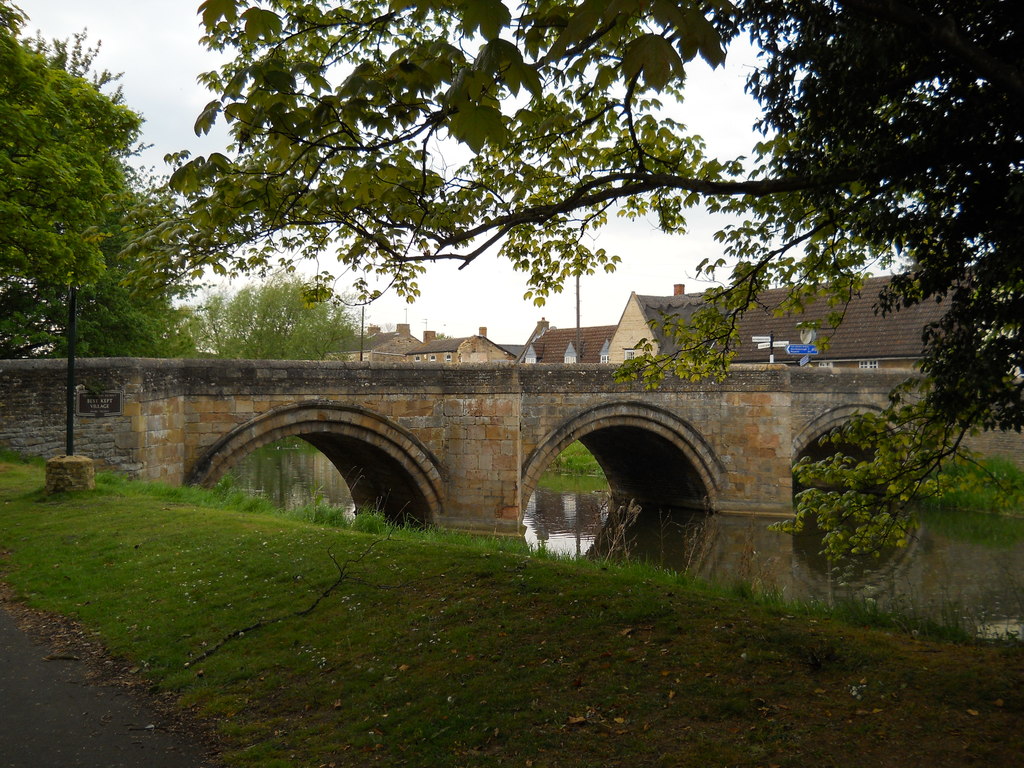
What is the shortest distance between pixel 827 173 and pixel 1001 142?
0.83 m

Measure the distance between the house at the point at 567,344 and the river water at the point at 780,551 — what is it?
685 inches

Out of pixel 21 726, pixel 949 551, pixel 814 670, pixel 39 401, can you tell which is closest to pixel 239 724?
pixel 21 726

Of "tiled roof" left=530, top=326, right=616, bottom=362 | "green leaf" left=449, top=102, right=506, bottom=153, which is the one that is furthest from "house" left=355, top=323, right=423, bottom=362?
"green leaf" left=449, top=102, right=506, bottom=153

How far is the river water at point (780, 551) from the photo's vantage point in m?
10.6

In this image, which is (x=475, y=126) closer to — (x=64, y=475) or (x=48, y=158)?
(x=48, y=158)

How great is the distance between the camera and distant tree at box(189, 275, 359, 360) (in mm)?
34812

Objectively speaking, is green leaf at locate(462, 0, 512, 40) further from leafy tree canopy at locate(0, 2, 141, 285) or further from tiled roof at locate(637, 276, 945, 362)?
tiled roof at locate(637, 276, 945, 362)

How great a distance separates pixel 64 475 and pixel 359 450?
21.2 ft

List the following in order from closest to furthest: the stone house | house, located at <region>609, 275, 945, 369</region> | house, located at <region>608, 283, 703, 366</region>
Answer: house, located at <region>609, 275, 945, 369</region> → house, located at <region>608, 283, 703, 366</region> → the stone house

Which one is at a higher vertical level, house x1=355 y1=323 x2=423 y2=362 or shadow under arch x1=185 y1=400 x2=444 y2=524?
house x1=355 y1=323 x2=423 y2=362

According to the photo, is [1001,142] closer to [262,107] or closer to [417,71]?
[417,71]

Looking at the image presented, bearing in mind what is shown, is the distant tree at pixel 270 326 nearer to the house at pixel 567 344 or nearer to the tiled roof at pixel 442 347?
the house at pixel 567 344

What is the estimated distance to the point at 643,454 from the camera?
21.7 meters

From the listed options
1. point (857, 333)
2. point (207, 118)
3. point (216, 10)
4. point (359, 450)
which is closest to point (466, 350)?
point (857, 333)
